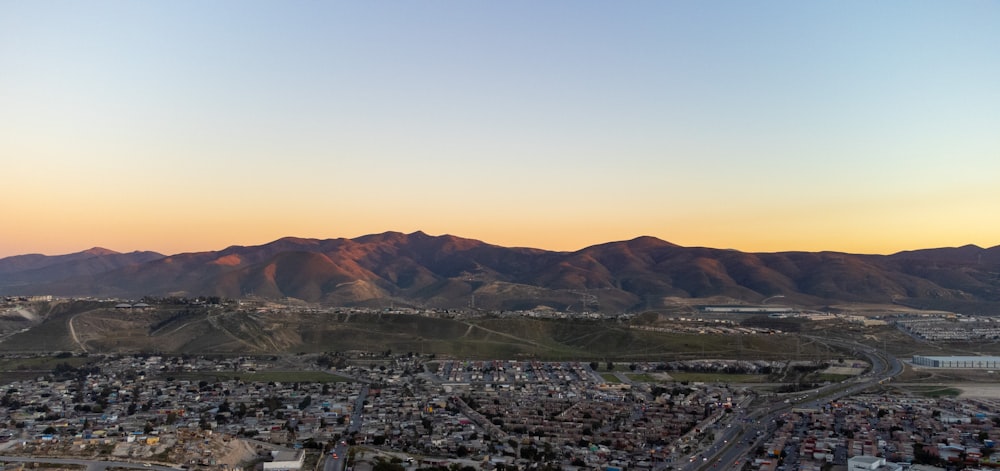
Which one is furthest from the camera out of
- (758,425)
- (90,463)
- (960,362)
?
(960,362)

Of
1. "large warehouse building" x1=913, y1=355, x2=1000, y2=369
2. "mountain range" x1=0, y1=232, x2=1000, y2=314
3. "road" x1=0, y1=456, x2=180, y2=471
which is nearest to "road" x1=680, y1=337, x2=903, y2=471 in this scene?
"large warehouse building" x1=913, y1=355, x2=1000, y2=369

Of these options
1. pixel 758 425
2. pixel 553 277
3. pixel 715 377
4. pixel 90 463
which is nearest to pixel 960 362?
pixel 715 377

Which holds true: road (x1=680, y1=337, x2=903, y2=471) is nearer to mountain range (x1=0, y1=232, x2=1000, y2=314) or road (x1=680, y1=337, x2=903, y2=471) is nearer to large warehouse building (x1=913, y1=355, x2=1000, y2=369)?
large warehouse building (x1=913, y1=355, x2=1000, y2=369)

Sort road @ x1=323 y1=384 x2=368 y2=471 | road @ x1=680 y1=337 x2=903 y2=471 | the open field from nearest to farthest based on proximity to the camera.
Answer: road @ x1=323 y1=384 x2=368 y2=471 → road @ x1=680 y1=337 x2=903 y2=471 → the open field

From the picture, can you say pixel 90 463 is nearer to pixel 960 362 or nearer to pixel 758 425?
pixel 758 425

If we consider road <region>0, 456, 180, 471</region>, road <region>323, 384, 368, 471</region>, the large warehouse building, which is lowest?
road <region>0, 456, 180, 471</region>
